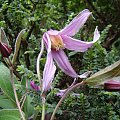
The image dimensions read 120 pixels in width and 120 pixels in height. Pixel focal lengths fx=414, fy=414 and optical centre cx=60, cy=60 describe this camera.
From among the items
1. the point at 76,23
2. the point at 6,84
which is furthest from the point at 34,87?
the point at 76,23

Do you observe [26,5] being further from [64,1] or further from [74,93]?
[74,93]

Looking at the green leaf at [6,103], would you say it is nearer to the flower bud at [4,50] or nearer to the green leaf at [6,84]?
the green leaf at [6,84]

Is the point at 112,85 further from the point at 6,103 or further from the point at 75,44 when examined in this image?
the point at 6,103

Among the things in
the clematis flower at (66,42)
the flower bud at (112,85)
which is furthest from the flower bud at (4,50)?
the flower bud at (112,85)

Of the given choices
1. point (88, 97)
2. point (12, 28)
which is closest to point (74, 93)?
point (88, 97)

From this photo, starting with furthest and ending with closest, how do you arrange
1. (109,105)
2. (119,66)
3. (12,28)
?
(12,28) → (109,105) → (119,66)

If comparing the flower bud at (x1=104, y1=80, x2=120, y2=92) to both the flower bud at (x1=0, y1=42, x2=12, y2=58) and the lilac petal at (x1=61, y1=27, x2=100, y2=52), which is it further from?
the flower bud at (x1=0, y1=42, x2=12, y2=58)
